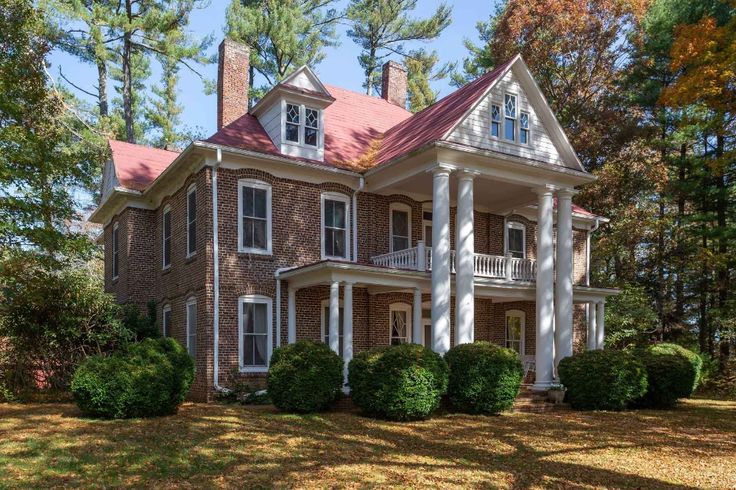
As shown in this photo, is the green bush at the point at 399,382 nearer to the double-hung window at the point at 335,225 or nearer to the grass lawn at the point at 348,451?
the grass lawn at the point at 348,451

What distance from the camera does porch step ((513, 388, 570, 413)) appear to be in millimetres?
16250

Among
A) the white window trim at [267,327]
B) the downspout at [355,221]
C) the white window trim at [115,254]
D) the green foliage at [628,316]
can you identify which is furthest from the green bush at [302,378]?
the green foliage at [628,316]

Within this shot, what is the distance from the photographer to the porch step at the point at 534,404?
640 inches

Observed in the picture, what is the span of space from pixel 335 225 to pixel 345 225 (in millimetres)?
300

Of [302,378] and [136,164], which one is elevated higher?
[136,164]

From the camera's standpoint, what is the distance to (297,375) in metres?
13.6

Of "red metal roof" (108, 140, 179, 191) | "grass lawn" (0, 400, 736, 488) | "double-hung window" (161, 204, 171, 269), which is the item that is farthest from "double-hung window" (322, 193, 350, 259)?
"red metal roof" (108, 140, 179, 191)

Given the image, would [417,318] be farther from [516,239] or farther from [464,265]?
[516,239]

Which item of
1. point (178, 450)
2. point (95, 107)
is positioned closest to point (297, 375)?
point (178, 450)

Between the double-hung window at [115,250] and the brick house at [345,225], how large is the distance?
2.76 feet

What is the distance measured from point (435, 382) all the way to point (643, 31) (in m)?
22.5

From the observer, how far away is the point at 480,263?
19.1 metres

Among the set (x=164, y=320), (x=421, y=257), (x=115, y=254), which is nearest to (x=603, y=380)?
(x=421, y=257)

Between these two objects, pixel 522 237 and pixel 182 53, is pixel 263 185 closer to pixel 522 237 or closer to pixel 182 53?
pixel 522 237
